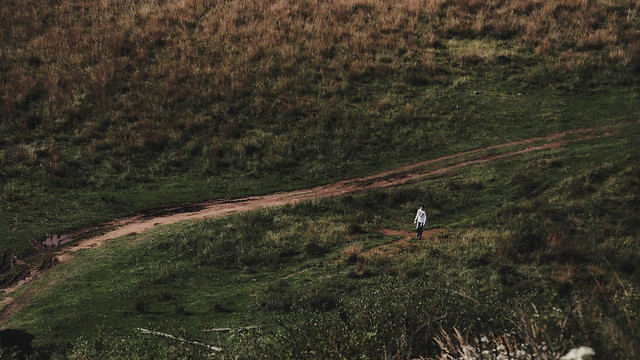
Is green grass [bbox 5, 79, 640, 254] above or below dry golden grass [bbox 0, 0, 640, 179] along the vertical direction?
below

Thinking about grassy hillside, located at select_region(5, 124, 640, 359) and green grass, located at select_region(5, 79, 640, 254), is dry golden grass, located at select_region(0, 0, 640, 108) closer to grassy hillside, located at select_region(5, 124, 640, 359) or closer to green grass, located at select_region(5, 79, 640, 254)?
green grass, located at select_region(5, 79, 640, 254)

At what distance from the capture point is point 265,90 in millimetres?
23891

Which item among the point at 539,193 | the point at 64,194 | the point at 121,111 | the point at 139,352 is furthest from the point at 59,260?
the point at 539,193

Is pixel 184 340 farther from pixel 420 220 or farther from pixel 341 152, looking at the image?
pixel 341 152

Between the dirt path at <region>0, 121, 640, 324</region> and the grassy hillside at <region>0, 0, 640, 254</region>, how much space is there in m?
0.70

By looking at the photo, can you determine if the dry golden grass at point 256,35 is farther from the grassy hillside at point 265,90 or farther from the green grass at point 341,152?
the green grass at point 341,152

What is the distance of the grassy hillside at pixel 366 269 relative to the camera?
843cm

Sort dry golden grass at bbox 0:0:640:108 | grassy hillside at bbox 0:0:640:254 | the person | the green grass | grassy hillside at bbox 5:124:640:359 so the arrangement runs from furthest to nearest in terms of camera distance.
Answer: dry golden grass at bbox 0:0:640:108 → grassy hillside at bbox 0:0:640:254 → the green grass → the person → grassy hillside at bbox 5:124:640:359

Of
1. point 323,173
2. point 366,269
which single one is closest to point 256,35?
point 323,173

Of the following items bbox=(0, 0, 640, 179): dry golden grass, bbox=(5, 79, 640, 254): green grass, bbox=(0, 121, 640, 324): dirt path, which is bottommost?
bbox=(0, 121, 640, 324): dirt path

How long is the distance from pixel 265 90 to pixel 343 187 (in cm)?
820

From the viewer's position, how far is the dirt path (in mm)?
16234

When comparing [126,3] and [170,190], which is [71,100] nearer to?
[170,190]

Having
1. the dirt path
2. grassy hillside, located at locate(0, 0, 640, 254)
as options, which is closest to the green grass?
grassy hillside, located at locate(0, 0, 640, 254)
